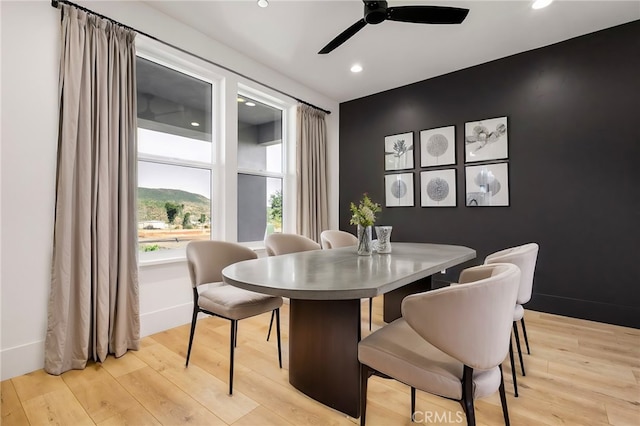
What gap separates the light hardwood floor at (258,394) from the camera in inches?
62.9

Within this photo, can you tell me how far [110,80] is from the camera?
2373 millimetres

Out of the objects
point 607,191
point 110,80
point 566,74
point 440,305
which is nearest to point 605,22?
point 566,74

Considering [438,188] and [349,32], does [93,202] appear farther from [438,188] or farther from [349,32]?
[438,188]

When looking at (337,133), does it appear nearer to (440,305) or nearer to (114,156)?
(114,156)

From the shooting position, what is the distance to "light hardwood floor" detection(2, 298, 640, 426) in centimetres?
160

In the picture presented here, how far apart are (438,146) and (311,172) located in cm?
169

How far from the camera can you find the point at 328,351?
163 centimetres

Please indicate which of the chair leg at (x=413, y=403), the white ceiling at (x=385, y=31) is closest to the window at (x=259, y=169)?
the white ceiling at (x=385, y=31)

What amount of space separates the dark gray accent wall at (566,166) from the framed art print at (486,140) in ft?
0.23

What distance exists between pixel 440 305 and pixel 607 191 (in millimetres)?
3074

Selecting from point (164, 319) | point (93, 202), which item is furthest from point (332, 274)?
point (164, 319)

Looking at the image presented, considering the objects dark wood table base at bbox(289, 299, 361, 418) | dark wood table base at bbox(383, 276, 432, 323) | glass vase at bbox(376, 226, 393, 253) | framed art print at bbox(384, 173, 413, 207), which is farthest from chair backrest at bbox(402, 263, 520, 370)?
framed art print at bbox(384, 173, 413, 207)

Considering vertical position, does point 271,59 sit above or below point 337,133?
above

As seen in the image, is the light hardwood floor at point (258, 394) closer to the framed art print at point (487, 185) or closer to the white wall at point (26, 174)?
the white wall at point (26, 174)
